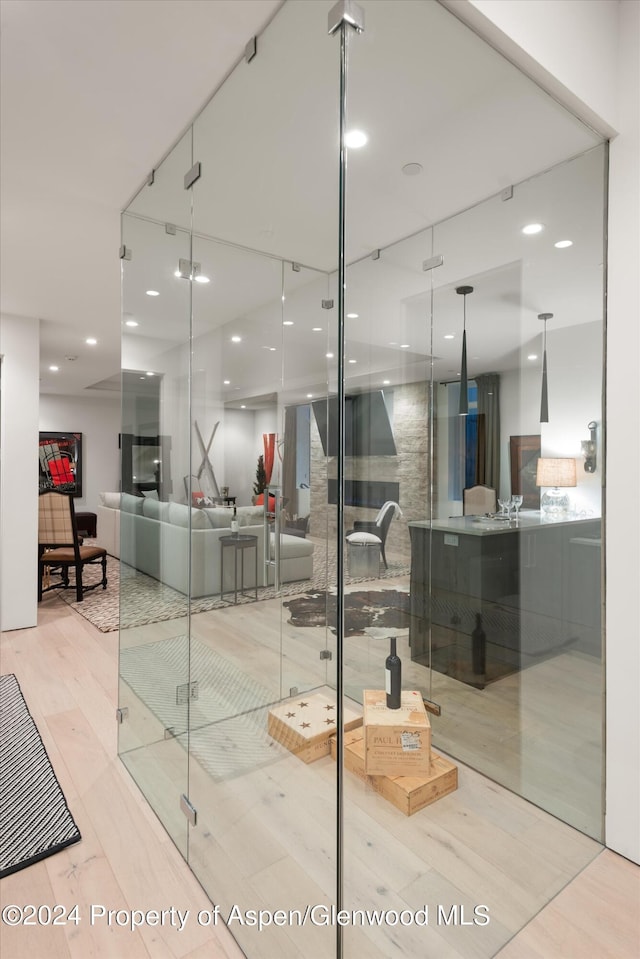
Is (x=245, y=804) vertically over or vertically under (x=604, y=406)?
under

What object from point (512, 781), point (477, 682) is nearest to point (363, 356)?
point (477, 682)

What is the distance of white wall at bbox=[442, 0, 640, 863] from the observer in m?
1.69

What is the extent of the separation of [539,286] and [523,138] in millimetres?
436

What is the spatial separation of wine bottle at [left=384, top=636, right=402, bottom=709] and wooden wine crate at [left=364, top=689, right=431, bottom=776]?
0.8 inches

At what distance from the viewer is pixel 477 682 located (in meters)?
1.77

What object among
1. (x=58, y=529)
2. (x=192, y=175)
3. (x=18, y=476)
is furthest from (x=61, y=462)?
(x=192, y=175)

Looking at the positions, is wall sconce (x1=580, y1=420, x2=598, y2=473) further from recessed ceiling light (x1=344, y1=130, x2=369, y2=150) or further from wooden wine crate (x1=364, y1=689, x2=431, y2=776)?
recessed ceiling light (x1=344, y1=130, x2=369, y2=150)

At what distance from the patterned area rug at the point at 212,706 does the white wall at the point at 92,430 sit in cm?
872

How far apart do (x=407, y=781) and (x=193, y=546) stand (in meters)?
0.99

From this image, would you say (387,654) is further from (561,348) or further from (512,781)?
(561,348)

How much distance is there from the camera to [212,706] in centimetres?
174

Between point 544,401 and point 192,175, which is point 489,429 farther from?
point 192,175

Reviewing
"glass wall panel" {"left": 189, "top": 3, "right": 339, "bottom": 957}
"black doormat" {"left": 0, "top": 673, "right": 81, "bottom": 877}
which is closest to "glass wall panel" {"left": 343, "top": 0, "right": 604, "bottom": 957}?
"glass wall panel" {"left": 189, "top": 3, "right": 339, "bottom": 957}

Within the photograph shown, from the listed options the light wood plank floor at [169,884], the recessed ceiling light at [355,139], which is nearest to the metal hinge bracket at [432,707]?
the light wood plank floor at [169,884]
